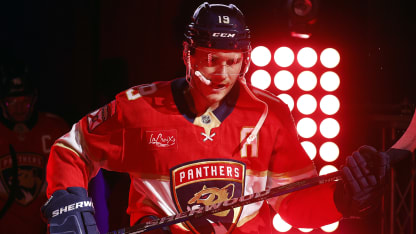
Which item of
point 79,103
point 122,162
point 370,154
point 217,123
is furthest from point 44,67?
point 370,154

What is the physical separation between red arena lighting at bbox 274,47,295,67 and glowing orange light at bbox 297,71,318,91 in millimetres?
86

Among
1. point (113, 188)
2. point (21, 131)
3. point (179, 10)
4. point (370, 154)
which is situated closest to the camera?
point (370, 154)

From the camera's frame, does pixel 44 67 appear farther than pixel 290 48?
Yes

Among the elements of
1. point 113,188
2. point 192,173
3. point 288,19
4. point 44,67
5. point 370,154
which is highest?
point 288,19

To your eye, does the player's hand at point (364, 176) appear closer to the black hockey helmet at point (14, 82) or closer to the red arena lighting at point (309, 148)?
the red arena lighting at point (309, 148)

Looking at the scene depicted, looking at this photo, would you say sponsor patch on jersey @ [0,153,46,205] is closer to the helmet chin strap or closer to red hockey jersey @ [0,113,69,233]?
red hockey jersey @ [0,113,69,233]

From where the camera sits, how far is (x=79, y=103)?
3.18m

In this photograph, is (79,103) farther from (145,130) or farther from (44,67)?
(145,130)

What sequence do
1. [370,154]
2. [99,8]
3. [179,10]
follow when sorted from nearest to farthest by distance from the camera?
[370,154]
[179,10]
[99,8]

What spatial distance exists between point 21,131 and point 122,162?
1589 millimetres

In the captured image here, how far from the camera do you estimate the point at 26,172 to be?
3.10m

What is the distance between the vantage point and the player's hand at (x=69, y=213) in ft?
5.38

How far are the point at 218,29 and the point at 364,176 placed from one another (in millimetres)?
742

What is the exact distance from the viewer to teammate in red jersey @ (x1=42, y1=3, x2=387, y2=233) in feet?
5.81
